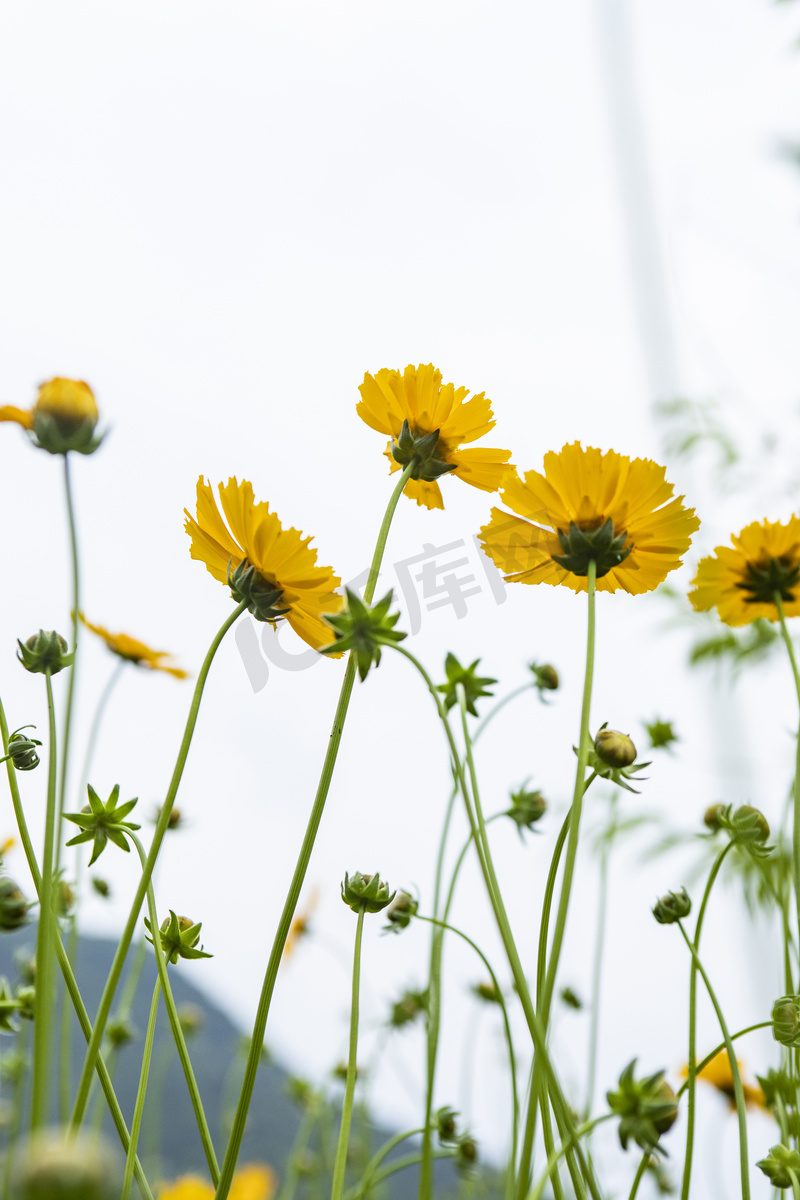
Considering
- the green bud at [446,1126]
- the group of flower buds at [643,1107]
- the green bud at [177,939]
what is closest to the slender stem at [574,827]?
the group of flower buds at [643,1107]

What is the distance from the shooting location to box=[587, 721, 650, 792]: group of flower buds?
0.31 meters

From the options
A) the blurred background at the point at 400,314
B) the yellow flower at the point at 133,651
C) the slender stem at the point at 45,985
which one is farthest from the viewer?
the blurred background at the point at 400,314

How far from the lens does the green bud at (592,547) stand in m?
0.33

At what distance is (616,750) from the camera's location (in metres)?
0.31

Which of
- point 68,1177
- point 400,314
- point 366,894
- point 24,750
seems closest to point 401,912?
point 366,894

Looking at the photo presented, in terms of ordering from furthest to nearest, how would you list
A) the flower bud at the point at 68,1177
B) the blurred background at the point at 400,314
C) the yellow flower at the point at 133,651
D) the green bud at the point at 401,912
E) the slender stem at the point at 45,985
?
the blurred background at the point at 400,314
the yellow flower at the point at 133,651
the green bud at the point at 401,912
the slender stem at the point at 45,985
the flower bud at the point at 68,1177

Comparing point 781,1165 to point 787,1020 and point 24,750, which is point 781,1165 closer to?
point 787,1020

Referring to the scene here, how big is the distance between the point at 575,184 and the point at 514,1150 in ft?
6.98

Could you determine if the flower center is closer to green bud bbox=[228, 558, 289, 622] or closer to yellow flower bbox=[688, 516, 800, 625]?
yellow flower bbox=[688, 516, 800, 625]

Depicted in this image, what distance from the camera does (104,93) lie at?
5.58 feet

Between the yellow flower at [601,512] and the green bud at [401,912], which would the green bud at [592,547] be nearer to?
the yellow flower at [601,512]

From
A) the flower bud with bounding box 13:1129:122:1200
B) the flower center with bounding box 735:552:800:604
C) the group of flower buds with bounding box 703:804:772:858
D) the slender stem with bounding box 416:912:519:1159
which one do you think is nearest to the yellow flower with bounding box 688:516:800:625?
the flower center with bounding box 735:552:800:604

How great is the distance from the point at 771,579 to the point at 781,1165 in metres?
0.28

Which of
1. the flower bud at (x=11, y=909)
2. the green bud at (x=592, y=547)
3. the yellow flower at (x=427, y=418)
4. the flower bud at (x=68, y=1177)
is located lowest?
the flower bud at (x=68, y=1177)
